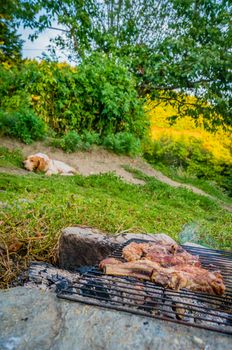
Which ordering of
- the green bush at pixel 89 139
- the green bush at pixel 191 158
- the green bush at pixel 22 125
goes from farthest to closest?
the green bush at pixel 191 158 < the green bush at pixel 89 139 < the green bush at pixel 22 125

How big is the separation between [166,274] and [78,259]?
1217mm

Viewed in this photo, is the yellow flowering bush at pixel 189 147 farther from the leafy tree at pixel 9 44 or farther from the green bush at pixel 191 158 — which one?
the leafy tree at pixel 9 44

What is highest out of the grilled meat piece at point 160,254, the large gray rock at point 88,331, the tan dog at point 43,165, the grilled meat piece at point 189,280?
the grilled meat piece at point 189,280

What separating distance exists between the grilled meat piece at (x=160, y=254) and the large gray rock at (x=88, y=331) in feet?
1.92

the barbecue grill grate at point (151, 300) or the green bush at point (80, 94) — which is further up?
the green bush at point (80, 94)

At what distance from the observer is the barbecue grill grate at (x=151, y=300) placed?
1424mm

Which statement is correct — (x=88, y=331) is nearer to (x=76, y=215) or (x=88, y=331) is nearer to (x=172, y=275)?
(x=172, y=275)

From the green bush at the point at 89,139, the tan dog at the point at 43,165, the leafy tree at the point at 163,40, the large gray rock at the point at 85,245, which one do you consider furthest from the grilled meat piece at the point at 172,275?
the leafy tree at the point at 163,40

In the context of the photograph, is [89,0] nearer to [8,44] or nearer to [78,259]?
[8,44]

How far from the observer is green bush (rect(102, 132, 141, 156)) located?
9.62 m

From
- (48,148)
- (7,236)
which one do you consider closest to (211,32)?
(48,148)

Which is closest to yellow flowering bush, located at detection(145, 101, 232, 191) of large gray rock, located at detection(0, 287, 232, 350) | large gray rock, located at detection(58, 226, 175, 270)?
large gray rock, located at detection(58, 226, 175, 270)

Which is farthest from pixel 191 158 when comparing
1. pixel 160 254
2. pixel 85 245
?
pixel 160 254

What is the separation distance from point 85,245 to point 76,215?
0.99 metres
